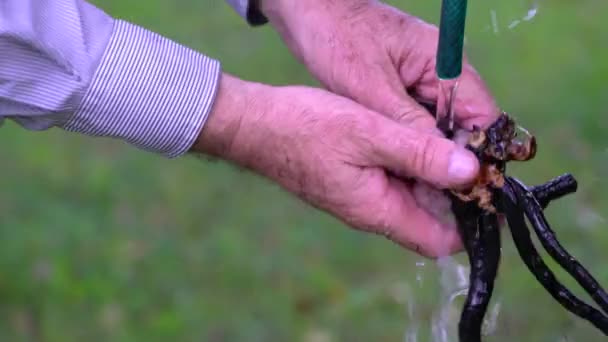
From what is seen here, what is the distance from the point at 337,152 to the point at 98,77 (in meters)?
0.39

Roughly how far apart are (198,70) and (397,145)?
37cm

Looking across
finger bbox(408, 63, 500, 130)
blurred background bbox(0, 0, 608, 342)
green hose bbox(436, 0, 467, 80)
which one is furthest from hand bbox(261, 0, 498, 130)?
blurred background bbox(0, 0, 608, 342)

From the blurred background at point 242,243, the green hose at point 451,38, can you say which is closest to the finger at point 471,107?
the green hose at point 451,38

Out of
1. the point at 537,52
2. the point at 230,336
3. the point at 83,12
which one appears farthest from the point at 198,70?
the point at 537,52

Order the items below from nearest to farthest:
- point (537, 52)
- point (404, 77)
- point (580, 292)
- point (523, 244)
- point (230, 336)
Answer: point (523, 244) → point (404, 77) → point (580, 292) → point (230, 336) → point (537, 52)

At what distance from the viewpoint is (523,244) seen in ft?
4.49

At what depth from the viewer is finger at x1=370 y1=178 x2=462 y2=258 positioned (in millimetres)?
1484

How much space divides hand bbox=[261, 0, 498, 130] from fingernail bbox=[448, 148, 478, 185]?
0.45 ft

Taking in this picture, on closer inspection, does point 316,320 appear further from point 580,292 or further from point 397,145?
point 397,145

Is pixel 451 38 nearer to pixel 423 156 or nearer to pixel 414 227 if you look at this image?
pixel 423 156

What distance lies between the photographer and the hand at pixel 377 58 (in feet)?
5.08

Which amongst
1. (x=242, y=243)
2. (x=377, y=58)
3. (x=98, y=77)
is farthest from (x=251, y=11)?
(x=242, y=243)

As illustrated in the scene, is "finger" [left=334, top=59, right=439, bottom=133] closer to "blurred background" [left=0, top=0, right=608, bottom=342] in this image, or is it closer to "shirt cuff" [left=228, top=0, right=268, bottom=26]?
"shirt cuff" [left=228, top=0, right=268, bottom=26]

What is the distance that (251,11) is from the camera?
1.87 metres
